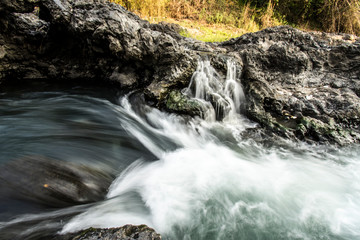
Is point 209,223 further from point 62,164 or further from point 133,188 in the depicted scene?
point 62,164

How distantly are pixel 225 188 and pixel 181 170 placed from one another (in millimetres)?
714

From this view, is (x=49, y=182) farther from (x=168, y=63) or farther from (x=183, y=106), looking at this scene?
(x=168, y=63)

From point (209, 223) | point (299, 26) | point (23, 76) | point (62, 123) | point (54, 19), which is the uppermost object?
point (299, 26)

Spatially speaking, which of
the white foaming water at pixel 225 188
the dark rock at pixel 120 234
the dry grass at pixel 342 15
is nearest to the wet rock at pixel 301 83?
the white foaming water at pixel 225 188

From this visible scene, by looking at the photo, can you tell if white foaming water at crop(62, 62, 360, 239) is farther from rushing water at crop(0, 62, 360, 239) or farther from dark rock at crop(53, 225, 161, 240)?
dark rock at crop(53, 225, 161, 240)

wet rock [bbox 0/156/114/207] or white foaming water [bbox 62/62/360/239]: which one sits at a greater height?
wet rock [bbox 0/156/114/207]

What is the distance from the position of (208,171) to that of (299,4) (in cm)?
1258

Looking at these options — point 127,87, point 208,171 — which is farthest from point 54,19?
point 208,171

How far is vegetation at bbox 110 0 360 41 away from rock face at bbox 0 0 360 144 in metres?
3.96

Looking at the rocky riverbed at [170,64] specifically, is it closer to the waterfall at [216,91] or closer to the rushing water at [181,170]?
the waterfall at [216,91]

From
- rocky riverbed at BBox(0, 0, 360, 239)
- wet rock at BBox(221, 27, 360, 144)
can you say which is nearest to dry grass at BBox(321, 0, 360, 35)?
wet rock at BBox(221, 27, 360, 144)

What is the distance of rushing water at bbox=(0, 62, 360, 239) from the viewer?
2.22 m

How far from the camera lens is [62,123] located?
11.4 ft

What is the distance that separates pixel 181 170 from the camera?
3.16 meters
